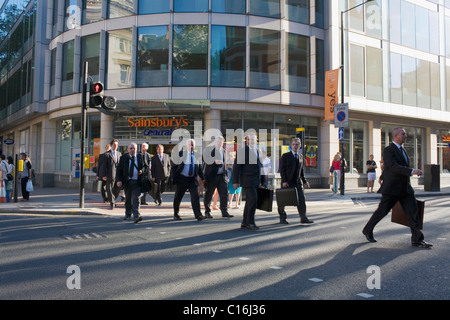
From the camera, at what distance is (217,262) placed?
5219mm

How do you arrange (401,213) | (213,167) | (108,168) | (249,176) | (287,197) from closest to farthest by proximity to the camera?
(401,213) < (249,176) < (287,197) < (213,167) < (108,168)

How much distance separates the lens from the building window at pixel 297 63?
19109mm

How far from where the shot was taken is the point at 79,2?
65.0 feet

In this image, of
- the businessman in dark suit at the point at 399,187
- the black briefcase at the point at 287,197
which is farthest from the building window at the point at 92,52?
the businessman in dark suit at the point at 399,187

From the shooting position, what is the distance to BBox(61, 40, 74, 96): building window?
2025cm

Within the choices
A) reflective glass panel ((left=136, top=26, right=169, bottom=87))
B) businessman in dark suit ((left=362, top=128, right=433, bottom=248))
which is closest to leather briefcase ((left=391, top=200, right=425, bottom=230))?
businessman in dark suit ((left=362, top=128, right=433, bottom=248))

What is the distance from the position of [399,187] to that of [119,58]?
15929 mm

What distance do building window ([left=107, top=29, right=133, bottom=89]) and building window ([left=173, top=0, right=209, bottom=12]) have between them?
2612mm

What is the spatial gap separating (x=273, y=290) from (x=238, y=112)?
15.2 meters

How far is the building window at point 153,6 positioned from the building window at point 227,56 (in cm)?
256

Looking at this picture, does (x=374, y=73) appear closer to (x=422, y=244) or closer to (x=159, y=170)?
(x=159, y=170)

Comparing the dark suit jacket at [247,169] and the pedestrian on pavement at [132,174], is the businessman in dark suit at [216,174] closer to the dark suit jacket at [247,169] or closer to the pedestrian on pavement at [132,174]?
the dark suit jacket at [247,169]

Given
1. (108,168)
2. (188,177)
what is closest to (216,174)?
(188,177)

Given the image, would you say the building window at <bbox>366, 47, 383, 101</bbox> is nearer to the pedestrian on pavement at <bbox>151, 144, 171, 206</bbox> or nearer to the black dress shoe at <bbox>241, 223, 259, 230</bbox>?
the pedestrian on pavement at <bbox>151, 144, 171, 206</bbox>
